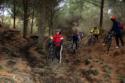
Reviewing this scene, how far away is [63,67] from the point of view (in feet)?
59.7

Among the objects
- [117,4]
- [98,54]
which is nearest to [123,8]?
[117,4]

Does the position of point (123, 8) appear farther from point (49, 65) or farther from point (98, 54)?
point (49, 65)

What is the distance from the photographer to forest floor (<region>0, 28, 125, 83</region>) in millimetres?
15977

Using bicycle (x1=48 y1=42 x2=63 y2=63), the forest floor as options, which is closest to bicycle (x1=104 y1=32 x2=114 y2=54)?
the forest floor

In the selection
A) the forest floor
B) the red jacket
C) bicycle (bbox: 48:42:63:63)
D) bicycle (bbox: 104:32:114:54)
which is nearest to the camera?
the forest floor

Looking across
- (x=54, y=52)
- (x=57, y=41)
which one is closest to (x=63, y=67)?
(x=54, y=52)

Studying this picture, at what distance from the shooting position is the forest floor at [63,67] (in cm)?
1598

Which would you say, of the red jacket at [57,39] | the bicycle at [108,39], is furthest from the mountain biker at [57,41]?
the bicycle at [108,39]

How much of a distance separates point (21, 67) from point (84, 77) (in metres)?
3.58

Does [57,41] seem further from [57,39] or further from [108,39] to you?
[108,39]

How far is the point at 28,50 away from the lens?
901 inches

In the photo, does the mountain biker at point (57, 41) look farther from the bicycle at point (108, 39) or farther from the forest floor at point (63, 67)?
the bicycle at point (108, 39)

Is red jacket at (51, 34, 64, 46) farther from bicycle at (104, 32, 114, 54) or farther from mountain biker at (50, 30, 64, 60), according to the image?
bicycle at (104, 32, 114, 54)

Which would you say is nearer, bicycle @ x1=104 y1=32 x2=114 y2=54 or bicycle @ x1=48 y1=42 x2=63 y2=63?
bicycle @ x1=48 y1=42 x2=63 y2=63
